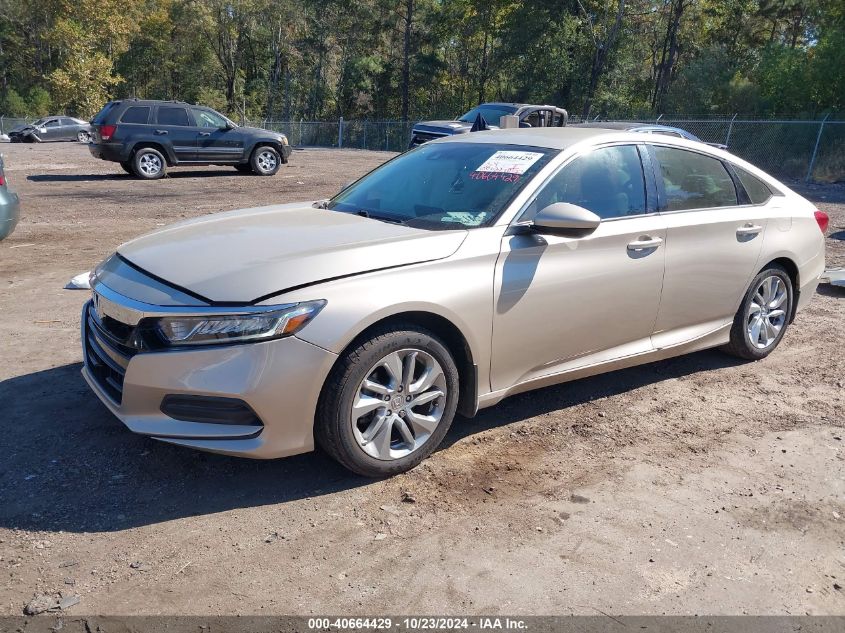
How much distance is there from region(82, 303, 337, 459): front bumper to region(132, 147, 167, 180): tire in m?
14.7

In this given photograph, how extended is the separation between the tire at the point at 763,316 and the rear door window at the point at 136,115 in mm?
14742

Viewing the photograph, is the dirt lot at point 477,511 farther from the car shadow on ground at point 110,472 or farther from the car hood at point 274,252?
the car hood at point 274,252

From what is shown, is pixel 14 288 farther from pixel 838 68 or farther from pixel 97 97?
pixel 97 97

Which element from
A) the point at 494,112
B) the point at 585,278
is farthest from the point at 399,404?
the point at 494,112

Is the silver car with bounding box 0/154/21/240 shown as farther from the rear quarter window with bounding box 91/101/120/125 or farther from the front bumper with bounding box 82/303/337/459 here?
the rear quarter window with bounding box 91/101/120/125

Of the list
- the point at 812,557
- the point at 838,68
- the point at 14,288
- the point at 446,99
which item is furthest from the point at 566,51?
the point at 812,557

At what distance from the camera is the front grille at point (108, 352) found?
11.1ft

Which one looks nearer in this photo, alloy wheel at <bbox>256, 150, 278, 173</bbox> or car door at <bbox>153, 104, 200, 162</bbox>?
car door at <bbox>153, 104, 200, 162</bbox>

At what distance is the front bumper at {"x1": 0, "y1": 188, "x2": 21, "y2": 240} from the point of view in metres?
7.65

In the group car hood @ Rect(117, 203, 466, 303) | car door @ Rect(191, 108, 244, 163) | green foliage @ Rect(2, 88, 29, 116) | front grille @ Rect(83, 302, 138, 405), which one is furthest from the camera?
green foliage @ Rect(2, 88, 29, 116)

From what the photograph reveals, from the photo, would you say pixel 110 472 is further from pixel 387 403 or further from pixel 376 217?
pixel 376 217

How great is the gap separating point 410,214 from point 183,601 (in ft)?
7.75

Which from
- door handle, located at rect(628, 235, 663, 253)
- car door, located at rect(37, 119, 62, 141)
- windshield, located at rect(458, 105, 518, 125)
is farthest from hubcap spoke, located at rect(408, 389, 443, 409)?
car door, located at rect(37, 119, 62, 141)

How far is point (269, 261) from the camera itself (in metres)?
3.40
